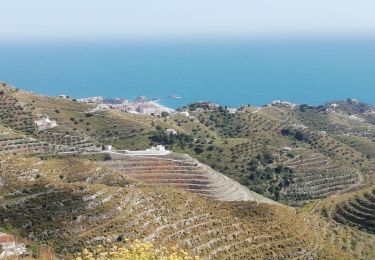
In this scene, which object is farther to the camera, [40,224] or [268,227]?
[268,227]

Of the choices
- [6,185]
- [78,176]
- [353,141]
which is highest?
[6,185]

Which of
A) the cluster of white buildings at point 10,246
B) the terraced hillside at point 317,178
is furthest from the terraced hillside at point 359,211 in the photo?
the cluster of white buildings at point 10,246

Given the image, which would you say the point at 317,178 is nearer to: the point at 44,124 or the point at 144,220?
the point at 44,124

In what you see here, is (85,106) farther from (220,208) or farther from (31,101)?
(220,208)

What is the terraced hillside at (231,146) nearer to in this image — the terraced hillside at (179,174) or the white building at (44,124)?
the white building at (44,124)

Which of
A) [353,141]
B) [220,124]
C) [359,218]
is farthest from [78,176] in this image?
[353,141]

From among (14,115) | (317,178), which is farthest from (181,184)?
(317,178)

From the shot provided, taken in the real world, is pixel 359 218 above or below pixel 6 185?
below
